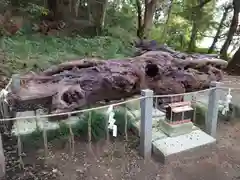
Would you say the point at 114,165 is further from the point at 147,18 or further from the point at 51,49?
the point at 147,18

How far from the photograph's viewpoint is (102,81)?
3.05 meters

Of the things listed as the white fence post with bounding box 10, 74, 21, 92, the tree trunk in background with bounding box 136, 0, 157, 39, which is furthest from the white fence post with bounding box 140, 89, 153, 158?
the tree trunk in background with bounding box 136, 0, 157, 39

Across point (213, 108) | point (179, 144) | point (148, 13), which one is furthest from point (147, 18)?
point (179, 144)

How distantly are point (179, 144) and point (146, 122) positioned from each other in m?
0.57

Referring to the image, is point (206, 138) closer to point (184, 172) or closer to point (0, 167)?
point (184, 172)

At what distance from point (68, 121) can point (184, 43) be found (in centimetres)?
992

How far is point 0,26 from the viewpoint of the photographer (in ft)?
21.1

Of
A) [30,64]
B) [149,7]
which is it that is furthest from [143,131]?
[149,7]

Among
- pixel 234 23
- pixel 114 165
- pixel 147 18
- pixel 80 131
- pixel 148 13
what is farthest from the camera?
Answer: pixel 147 18

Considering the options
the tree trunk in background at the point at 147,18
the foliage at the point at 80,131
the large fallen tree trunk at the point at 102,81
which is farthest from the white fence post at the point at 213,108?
the tree trunk in background at the point at 147,18

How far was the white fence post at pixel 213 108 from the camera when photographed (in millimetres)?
3199

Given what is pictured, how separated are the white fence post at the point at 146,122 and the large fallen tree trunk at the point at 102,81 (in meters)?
0.48

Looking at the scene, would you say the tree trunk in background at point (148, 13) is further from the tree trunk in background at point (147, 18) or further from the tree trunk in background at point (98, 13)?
the tree trunk in background at point (98, 13)

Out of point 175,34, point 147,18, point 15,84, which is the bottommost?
point 15,84
